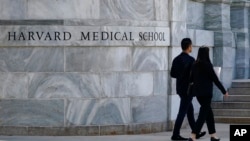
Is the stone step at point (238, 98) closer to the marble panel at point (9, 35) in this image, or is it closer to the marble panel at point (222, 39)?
the marble panel at point (222, 39)

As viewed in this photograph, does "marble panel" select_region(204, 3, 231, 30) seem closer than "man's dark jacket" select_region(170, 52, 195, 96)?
No

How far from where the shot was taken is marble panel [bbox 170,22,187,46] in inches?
648

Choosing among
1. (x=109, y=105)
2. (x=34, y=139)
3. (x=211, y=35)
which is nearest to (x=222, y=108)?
(x=211, y=35)

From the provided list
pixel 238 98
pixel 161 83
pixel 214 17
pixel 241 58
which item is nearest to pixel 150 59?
pixel 161 83

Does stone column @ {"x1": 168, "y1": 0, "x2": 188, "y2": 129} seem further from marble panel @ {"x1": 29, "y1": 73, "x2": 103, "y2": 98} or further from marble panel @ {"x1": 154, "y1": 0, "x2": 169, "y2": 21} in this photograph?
marble panel @ {"x1": 29, "y1": 73, "x2": 103, "y2": 98}

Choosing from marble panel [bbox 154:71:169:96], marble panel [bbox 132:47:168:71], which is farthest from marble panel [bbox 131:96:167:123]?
marble panel [bbox 132:47:168:71]

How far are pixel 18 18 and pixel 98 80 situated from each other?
2.11 meters

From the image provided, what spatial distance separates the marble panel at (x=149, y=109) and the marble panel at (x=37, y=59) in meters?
1.83

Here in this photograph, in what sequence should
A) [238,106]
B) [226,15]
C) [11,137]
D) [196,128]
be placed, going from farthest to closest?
[226,15] < [238,106] < [11,137] < [196,128]

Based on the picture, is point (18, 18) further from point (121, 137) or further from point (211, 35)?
point (211, 35)

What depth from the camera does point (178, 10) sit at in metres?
16.7

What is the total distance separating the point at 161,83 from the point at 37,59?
282cm

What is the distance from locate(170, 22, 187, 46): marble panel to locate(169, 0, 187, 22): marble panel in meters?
0.11

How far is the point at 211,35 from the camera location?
1989cm
